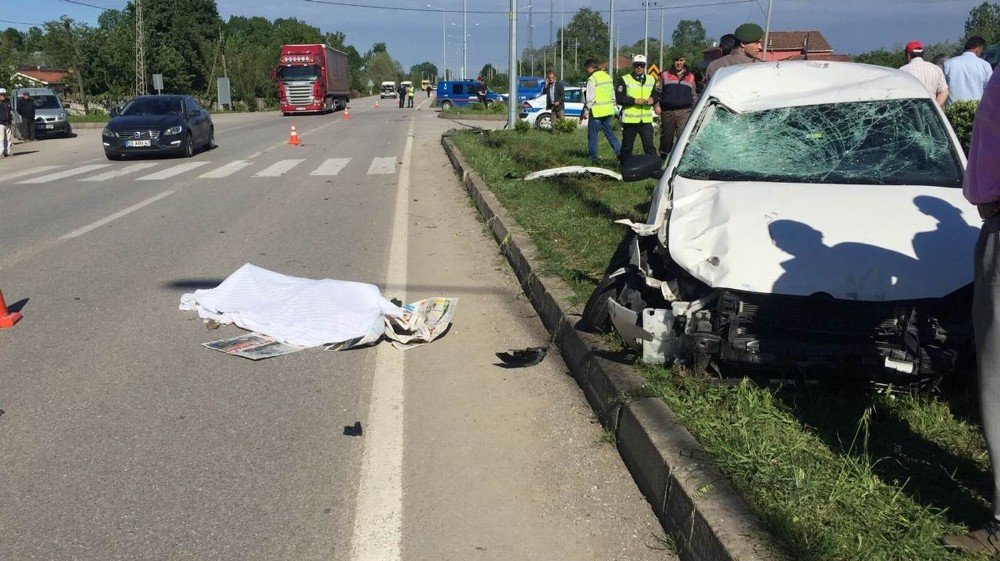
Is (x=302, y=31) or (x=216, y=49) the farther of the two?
(x=302, y=31)

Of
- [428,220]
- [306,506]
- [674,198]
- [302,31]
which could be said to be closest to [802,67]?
[674,198]

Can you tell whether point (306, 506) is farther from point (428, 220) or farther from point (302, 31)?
point (302, 31)

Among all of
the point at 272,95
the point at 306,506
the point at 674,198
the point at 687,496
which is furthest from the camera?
the point at 272,95

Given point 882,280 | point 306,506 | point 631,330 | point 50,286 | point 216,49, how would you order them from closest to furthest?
1. point 306,506
2. point 882,280
3. point 631,330
4. point 50,286
5. point 216,49

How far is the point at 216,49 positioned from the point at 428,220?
64.1 m

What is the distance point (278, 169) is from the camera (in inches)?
685

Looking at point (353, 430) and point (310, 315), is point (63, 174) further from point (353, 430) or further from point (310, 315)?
point (353, 430)

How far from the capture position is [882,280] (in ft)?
13.0

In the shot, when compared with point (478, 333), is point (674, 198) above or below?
above

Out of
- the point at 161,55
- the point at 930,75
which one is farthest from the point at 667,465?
the point at 161,55

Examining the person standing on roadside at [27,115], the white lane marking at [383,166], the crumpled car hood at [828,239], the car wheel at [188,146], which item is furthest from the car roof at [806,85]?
the person standing on roadside at [27,115]

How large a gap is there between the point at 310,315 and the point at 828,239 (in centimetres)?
349

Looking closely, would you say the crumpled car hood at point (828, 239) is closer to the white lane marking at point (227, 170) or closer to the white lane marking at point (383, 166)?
the white lane marking at point (383, 166)

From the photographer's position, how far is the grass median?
2.94 m
